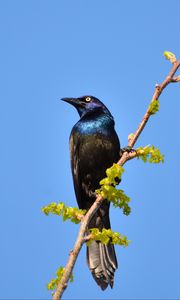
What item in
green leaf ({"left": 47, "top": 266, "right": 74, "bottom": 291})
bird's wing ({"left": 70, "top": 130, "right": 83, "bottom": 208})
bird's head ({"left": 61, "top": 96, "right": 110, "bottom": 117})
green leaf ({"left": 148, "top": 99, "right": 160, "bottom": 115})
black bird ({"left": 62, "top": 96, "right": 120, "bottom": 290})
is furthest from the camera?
bird's head ({"left": 61, "top": 96, "right": 110, "bottom": 117})

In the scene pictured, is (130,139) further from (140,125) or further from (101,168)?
(101,168)

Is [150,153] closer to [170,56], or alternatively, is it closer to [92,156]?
[170,56]

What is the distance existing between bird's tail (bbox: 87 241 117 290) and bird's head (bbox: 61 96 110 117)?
9.25 feet

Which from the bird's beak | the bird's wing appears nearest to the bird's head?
the bird's beak

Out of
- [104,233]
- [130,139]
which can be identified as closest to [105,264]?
[130,139]

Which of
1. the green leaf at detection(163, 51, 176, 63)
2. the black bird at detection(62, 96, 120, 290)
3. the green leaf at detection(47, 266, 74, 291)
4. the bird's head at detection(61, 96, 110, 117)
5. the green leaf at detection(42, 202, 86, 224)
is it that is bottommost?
the green leaf at detection(47, 266, 74, 291)

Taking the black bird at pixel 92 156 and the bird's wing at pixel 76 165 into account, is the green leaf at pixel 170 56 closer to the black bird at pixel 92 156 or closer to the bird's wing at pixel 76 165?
the black bird at pixel 92 156

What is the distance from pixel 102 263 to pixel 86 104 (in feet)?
11.3

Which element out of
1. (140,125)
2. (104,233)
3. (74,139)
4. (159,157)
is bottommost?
(104,233)

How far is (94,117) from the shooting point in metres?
9.55

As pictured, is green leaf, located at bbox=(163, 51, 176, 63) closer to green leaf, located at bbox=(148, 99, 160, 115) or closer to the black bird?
green leaf, located at bbox=(148, 99, 160, 115)

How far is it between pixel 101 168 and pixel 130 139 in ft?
12.6

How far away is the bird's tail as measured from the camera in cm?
698

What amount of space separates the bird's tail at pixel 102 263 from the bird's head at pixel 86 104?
9.25ft
